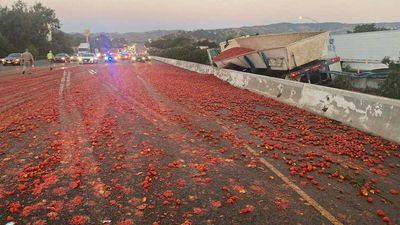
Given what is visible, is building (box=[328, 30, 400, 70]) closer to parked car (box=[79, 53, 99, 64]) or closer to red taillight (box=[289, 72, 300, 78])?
red taillight (box=[289, 72, 300, 78])

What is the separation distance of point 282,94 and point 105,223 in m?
10.9

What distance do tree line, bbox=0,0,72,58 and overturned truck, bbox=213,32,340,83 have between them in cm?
5684

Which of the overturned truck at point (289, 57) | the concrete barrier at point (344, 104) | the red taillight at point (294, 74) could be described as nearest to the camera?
the concrete barrier at point (344, 104)

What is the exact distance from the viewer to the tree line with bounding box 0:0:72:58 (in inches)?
3083

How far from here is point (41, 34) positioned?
9169 cm

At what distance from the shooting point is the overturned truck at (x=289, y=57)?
18453 mm

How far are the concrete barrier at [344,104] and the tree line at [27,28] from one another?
208 ft

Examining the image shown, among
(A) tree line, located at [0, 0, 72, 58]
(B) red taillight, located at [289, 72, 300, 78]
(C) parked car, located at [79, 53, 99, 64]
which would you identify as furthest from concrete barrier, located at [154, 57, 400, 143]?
(A) tree line, located at [0, 0, 72, 58]

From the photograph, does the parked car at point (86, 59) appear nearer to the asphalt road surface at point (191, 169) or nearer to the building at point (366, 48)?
the building at point (366, 48)

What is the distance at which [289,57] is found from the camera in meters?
18.3

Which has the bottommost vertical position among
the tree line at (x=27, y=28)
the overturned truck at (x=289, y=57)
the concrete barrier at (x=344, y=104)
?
Answer: the concrete barrier at (x=344, y=104)

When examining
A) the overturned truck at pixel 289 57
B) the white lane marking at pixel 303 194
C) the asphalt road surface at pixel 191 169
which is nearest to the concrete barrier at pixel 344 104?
the asphalt road surface at pixel 191 169

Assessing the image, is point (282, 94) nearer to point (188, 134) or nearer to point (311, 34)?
point (188, 134)

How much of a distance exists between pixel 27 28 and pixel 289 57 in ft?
257
